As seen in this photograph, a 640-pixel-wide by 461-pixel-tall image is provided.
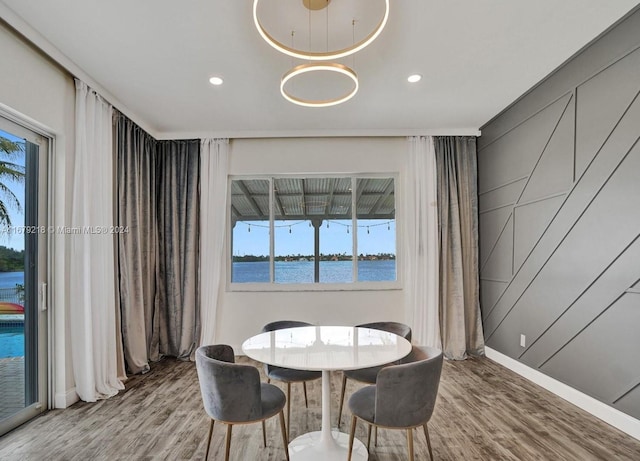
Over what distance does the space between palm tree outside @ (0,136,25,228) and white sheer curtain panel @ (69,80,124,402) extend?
0.40 meters

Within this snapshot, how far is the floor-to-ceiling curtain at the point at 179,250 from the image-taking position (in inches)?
169

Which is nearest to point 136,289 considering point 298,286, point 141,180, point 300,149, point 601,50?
point 141,180

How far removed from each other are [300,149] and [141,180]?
1.93 m

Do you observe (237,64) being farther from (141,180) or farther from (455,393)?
(455,393)

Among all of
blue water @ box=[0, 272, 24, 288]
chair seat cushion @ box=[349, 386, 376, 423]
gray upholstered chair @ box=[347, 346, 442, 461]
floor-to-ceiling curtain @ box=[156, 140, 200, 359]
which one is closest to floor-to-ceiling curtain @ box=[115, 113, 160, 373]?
floor-to-ceiling curtain @ box=[156, 140, 200, 359]

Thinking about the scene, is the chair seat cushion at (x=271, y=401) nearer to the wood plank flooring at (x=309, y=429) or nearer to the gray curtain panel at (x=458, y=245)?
the wood plank flooring at (x=309, y=429)

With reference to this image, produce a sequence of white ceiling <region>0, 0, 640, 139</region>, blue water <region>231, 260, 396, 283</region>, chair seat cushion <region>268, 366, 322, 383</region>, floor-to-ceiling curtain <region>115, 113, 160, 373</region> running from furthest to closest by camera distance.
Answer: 1. blue water <region>231, 260, 396, 283</region>
2. floor-to-ceiling curtain <region>115, 113, 160, 373</region>
3. chair seat cushion <region>268, 366, 322, 383</region>
4. white ceiling <region>0, 0, 640, 139</region>

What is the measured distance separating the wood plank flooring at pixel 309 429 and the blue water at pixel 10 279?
1047 millimetres

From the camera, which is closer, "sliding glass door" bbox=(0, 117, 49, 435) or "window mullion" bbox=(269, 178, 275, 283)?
"sliding glass door" bbox=(0, 117, 49, 435)

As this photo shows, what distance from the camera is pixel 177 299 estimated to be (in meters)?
4.32

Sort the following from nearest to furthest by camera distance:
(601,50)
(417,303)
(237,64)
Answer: (601,50)
(237,64)
(417,303)

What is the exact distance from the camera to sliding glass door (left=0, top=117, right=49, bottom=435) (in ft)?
8.16

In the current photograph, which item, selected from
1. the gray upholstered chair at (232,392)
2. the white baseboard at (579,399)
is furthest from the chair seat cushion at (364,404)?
the white baseboard at (579,399)

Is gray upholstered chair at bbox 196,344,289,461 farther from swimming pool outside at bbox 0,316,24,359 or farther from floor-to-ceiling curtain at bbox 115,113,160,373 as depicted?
floor-to-ceiling curtain at bbox 115,113,160,373
